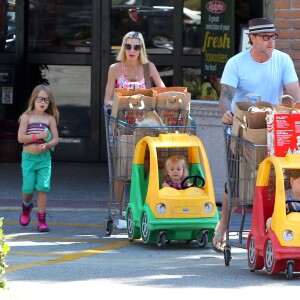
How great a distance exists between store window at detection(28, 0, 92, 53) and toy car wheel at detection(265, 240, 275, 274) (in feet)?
30.3

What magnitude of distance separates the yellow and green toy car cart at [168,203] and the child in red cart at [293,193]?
1.72 m

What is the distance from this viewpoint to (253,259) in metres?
9.40

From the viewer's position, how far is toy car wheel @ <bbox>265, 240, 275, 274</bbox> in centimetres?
898

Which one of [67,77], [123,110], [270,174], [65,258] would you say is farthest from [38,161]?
[67,77]

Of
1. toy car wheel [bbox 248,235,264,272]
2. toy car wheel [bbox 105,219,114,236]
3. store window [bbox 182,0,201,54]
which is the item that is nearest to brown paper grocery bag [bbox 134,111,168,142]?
toy car wheel [bbox 105,219,114,236]

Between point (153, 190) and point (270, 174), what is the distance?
171 cm

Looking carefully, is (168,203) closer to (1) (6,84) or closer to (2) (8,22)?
(1) (6,84)

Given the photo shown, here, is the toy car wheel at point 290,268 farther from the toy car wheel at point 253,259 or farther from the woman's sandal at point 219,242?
the woman's sandal at point 219,242

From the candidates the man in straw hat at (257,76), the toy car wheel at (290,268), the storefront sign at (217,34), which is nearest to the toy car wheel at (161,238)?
the man in straw hat at (257,76)

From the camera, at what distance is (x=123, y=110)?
11438mm

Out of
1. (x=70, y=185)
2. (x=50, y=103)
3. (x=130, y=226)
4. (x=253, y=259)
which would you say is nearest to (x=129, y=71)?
(x=50, y=103)

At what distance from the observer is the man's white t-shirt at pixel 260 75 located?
10234 mm

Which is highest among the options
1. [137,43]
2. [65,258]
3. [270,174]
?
[137,43]

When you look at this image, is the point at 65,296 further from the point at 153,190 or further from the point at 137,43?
the point at 137,43
